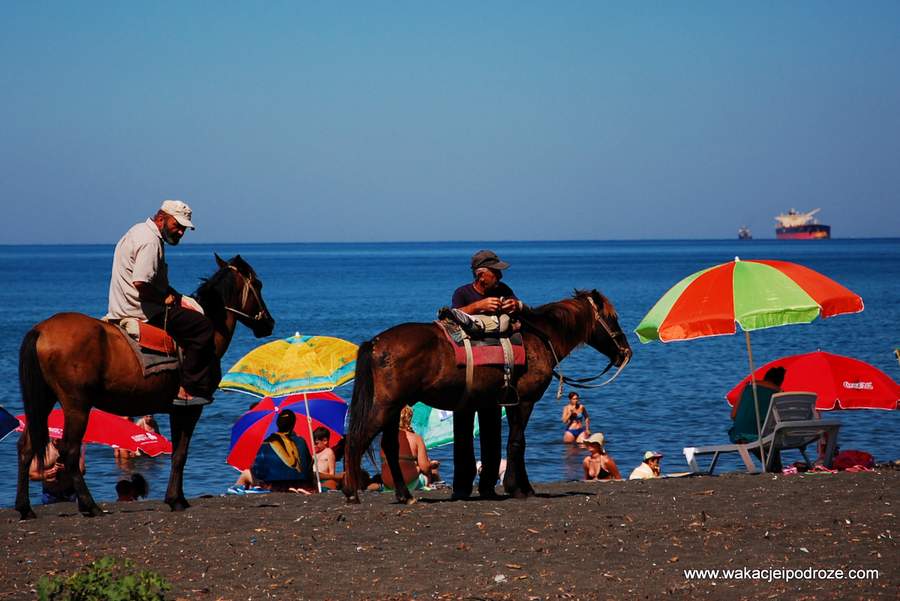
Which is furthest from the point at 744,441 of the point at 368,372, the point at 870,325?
the point at 870,325

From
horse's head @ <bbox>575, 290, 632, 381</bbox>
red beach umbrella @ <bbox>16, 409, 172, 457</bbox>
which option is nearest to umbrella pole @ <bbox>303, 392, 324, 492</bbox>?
red beach umbrella @ <bbox>16, 409, 172, 457</bbox>

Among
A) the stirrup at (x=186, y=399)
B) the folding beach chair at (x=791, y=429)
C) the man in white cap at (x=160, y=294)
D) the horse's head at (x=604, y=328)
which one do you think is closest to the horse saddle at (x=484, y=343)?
the horse's head at (x=604, y=328)

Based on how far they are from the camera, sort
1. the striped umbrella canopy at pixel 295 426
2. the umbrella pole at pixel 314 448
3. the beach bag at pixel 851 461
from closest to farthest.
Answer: the umbrella pole at pixel 314 448 < the beach bag at pixel 851 461 < the striped umbrella canopy at pixel 295 426

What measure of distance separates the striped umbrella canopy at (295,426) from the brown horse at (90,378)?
4.39 m

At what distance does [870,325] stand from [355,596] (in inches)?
2081

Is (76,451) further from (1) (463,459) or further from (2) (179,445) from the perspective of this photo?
(1) (463,459)

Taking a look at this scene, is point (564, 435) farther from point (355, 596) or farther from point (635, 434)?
point (355, 596)

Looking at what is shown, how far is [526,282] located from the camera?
4850 inches

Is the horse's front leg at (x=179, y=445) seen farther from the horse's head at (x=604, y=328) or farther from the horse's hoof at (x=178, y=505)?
the horse's head at (x=604, y=328)

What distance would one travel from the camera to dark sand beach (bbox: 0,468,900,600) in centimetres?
762

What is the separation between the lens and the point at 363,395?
10711mm

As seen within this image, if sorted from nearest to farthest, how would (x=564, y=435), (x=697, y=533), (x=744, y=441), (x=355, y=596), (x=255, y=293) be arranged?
(x=355, y=596), (x=697, y=533), (x=255, y=293), (x=744, y=441), (x=564, y=435)

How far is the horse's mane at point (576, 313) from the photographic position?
37.9 ft

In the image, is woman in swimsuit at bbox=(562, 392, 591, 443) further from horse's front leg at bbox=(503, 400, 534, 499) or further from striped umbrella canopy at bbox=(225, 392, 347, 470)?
horse's front leg at bbox=(503, 400, 534, 499)
